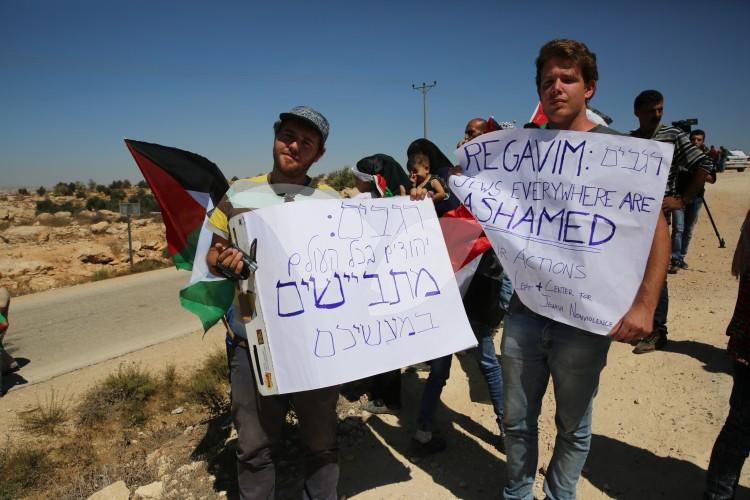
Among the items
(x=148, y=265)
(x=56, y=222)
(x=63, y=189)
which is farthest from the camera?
(x=63, y=189)

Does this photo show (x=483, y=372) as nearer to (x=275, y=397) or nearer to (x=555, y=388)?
(x=555, y=388)

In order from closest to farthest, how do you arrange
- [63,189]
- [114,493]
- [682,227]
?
[114,493], [682,227], [63,189]

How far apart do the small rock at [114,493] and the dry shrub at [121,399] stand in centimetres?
119

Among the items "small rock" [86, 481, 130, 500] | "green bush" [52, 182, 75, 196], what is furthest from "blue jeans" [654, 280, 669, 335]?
"green bush" [52, 182, 75, 196]

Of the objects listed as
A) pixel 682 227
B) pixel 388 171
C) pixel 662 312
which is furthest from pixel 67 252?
pixel 682 227

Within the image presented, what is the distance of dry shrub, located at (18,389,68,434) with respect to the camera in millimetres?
3811

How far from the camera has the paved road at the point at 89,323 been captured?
584 centimetres

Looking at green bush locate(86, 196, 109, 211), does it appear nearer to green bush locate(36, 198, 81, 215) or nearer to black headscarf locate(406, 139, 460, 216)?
green bush locate(36, 198, 81, 215)

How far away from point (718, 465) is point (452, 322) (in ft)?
5.04

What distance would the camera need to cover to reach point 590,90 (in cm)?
191

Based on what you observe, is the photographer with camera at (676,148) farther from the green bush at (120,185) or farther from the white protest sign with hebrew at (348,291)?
the green bush at (120,185)

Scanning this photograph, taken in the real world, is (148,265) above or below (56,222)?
below

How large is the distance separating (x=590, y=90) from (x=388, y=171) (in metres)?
1.44

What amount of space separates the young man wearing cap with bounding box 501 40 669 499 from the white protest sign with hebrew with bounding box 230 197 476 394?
0.92 ft
